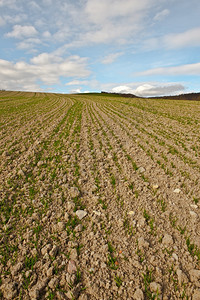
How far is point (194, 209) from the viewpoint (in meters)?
4.40

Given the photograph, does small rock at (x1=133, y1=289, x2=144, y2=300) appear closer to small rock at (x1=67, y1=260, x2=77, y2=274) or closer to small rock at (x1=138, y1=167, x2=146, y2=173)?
small rock at (x1=67, y1=260, x2=77, y2=274)

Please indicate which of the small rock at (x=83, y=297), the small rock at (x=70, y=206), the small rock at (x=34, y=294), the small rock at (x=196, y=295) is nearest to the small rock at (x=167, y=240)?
the small rock at (x=196, y=295)

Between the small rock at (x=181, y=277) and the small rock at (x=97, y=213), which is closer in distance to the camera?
the small rock at (x=181, y=277)

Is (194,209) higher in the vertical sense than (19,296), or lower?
higher

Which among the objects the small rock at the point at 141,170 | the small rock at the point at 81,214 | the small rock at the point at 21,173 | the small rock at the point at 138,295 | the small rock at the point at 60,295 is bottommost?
the small rock at the point at 60,295

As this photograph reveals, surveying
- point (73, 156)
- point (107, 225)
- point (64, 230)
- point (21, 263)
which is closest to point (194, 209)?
point (107, 225)

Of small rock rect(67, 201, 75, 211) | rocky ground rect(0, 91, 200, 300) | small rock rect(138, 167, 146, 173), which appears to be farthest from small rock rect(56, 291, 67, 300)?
small rock rect(138, 167, 146, 173)

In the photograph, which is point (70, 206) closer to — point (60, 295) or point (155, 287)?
point (60, 295)

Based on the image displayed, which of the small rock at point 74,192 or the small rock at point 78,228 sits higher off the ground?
the small rock at point 74,192

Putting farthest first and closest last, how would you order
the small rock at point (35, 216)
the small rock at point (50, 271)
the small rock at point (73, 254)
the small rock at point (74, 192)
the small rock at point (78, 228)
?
the small rock at point (74, 192) → the small rock at point (35, 216) → the small rock at point (78, 228) → the small rock at point (73, 254) → the small rock at point (50, 271)

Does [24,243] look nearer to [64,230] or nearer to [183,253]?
[64,230]

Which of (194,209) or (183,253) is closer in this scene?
(183,253)

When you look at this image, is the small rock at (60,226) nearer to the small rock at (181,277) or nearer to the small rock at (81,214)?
the small rock at (81,214)

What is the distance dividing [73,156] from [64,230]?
4.50 meters
